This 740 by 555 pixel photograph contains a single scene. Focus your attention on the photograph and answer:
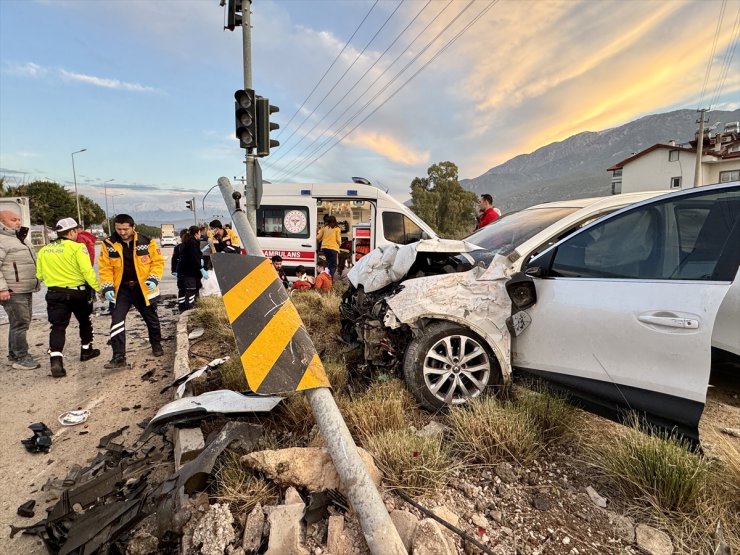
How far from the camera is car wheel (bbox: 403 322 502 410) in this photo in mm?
3135

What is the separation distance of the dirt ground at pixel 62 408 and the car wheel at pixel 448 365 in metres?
2.46

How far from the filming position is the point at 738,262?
2266 mm

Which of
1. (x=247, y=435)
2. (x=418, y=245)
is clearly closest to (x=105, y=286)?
(x=247, y=435)

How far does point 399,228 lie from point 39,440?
26.5 ft

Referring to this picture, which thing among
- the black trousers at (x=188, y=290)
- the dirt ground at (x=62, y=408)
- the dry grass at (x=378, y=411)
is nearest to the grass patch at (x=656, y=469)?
the dry grass at (x=378, y=411)

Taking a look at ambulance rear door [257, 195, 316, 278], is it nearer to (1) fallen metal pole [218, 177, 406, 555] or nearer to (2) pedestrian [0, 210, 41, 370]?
(2) pedestrian [0, 210, 41, 370]

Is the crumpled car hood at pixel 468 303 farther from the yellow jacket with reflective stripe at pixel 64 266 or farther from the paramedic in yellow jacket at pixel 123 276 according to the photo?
the yellow jacket with reflective stripe at pixel 64 266

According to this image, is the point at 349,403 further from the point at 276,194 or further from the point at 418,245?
the point at 276,194

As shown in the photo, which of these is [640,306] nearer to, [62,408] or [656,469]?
[656,469]

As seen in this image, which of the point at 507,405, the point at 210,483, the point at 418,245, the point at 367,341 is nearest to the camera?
the point at 210,483

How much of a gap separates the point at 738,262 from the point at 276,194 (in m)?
9.08

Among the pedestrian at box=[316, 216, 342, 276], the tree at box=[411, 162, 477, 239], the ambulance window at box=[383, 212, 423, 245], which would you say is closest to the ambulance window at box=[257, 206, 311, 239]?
the pedestrian at box=[316, 216, 342, 276]

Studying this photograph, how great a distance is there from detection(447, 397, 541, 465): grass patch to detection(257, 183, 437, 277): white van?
710cm

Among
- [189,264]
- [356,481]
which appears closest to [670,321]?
[356,481]
